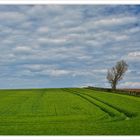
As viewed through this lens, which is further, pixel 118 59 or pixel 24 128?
pixel 118 59

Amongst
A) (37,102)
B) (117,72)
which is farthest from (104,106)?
(37,102)

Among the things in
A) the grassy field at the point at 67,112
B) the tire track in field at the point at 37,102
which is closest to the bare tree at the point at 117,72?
the grassy field at the point at 67,112

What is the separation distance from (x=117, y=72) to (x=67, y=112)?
5.05 feet

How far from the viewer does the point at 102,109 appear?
15203 millimetres

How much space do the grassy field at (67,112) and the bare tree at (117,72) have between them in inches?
25.0

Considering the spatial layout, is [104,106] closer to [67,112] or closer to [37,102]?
[67,112]

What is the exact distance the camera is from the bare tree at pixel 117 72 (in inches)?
571

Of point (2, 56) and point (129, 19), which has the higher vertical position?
point (129, 19)

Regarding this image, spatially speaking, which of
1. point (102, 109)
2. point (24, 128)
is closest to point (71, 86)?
point (102, 109)

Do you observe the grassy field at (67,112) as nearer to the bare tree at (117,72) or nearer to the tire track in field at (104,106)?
the tire track in field at (104,106)

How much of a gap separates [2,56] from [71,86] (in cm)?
189

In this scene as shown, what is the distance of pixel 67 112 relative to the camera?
47.8 ft

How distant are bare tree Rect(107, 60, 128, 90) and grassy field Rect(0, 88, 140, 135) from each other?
2.08 feet
